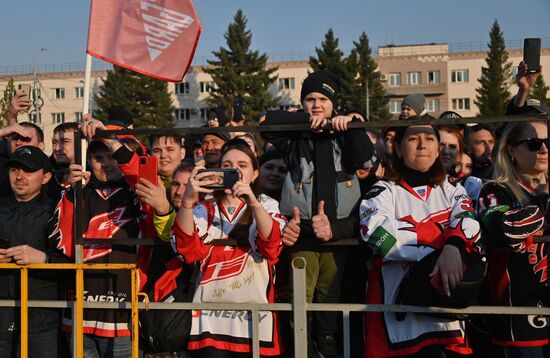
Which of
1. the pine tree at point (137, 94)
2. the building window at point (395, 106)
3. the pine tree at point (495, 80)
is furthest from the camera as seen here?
the building window at point (395, 106)

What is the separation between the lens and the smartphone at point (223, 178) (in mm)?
4305

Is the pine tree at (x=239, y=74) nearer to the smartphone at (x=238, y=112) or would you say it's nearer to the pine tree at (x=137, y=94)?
the pine tree at (x=137, y=94)

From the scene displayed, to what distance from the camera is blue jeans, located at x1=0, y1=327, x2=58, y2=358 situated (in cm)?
509

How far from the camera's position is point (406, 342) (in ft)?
14.0

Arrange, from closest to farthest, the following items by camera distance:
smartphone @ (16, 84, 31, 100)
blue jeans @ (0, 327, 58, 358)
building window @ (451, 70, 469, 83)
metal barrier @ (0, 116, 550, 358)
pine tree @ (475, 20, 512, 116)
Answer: metal barrier @ (0, 116, 550, 358) → blue jeans @ (0, 327, 58, 358) → smartphone @ (16, 84, 31, 100) → pine tree @ (475, 20, 512, 116) → building window @ (451, 70, 469, 83)

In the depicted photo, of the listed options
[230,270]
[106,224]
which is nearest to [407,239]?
[230,270]

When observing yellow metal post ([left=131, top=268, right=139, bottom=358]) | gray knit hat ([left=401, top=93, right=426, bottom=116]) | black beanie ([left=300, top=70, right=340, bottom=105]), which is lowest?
yellow metal post ([left=131, top=268, right=139, bottom=358])

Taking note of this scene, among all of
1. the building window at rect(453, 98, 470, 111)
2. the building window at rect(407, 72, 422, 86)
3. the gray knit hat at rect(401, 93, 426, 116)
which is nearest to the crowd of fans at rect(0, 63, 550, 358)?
the gray knit hat at rect(401, 93, 426, 116)

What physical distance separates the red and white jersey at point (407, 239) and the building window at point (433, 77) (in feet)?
287

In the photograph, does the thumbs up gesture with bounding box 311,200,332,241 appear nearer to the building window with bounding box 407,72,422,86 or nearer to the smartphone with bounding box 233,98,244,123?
the smartphone with bounding box 233,98,244,123

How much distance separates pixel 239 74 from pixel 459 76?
3137 cm

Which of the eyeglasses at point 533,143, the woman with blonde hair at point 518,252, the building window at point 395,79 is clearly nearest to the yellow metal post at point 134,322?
the woman with blonde hair at point 518,252

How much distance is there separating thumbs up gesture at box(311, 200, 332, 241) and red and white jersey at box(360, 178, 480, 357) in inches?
8.1

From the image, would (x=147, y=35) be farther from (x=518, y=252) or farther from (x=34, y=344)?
(x=518, y=252)
